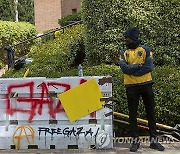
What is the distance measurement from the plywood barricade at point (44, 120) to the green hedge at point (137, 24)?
2.10m

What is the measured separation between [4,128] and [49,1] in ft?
83.6

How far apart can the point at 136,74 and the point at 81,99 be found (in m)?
0.83

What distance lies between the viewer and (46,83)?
541 cm

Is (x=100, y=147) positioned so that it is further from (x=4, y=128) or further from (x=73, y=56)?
(x=73, y=56)

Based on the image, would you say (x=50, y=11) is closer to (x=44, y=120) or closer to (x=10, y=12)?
(x=10, y=12)

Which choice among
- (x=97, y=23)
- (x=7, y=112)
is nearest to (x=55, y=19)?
(x=97, y=23)

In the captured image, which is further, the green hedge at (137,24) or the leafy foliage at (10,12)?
the leafy foliage at (10,12)

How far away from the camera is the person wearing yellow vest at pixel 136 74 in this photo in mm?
5203

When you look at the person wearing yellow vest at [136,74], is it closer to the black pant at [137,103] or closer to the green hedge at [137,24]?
the black pant at [137,103]

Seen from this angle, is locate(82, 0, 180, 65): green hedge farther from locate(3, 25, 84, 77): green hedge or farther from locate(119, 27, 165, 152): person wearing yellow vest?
locate(119, 27, 165, 152): person wearing yellow vest

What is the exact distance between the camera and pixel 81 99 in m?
5.40

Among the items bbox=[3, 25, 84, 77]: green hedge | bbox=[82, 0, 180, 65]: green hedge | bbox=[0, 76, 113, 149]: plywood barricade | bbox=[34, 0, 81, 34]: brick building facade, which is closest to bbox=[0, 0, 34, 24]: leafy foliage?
bbox=[34, 0, 81, 34]: brick building facade

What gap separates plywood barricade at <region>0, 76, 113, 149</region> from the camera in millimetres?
5410

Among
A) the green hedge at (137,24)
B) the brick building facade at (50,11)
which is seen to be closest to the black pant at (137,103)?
the green hedge at (137,24)
